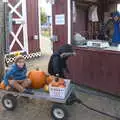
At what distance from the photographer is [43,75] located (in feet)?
18.0

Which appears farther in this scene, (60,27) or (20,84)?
(60,27)

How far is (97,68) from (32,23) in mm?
5727

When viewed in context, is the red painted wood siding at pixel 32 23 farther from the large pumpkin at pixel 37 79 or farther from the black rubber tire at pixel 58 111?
the black rubber tire at pixel 58 111

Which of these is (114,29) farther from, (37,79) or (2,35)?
(37,79)

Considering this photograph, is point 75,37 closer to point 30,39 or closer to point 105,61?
point 105,61

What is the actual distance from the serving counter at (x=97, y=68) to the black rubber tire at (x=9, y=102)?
2033mm

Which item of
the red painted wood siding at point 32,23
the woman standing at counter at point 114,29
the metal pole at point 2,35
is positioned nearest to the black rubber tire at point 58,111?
the metal pole at point 2,35

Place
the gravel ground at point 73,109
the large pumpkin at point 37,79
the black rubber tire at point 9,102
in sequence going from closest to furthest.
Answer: the gravel ground at point 73,109 → the black rubber tire at point 9,102 → the large pumpkin at point 37,79

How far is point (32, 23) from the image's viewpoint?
11484 millimetres

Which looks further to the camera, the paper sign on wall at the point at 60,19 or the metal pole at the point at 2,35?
the paper sign on wall at the point at 60,19

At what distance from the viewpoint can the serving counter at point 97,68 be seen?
19.7ft

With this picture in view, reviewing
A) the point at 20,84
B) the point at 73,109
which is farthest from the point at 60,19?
the point at 73,109

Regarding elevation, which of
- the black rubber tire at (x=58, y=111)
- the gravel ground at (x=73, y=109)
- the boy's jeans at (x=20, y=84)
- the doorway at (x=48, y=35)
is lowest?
the gravel ground at (x=73, y=109)

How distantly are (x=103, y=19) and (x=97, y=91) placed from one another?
277 centimetres
